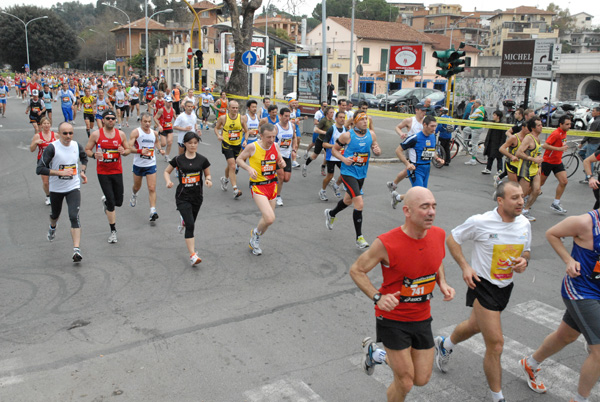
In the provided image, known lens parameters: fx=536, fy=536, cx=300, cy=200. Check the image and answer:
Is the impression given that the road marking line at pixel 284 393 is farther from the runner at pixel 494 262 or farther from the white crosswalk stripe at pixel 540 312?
the white crosswalk stripe at pixel 540 312

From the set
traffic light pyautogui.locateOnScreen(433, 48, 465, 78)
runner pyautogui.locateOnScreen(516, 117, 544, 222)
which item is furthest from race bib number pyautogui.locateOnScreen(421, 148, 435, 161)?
traffic light pyautogui.locateOnScreen(433, 48, 465, 78)

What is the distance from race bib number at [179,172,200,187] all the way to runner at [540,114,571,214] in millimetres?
6698

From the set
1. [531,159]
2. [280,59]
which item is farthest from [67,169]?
[280,59]

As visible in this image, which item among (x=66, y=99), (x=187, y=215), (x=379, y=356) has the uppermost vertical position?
(x=66, y=99)

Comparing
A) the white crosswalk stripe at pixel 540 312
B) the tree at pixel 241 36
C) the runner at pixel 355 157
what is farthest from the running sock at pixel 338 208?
the tree at pixel 241 36

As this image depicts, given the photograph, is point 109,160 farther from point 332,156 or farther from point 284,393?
point 284,393

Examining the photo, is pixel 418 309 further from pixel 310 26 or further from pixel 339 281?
→ pixel 310 26

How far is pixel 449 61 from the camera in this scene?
1689 cm

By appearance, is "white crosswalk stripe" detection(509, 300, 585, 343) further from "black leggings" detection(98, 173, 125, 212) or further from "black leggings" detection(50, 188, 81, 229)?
"black leggings" detection(98, 173, 125, 212)

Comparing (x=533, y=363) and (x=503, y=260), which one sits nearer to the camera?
(x=503, y=260)

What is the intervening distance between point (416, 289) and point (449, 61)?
14.6 metres

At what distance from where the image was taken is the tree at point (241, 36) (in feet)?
81.9

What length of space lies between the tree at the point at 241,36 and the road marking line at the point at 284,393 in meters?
22.8

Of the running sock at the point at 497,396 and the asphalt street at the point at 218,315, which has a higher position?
the running sock at the point at 497,396
